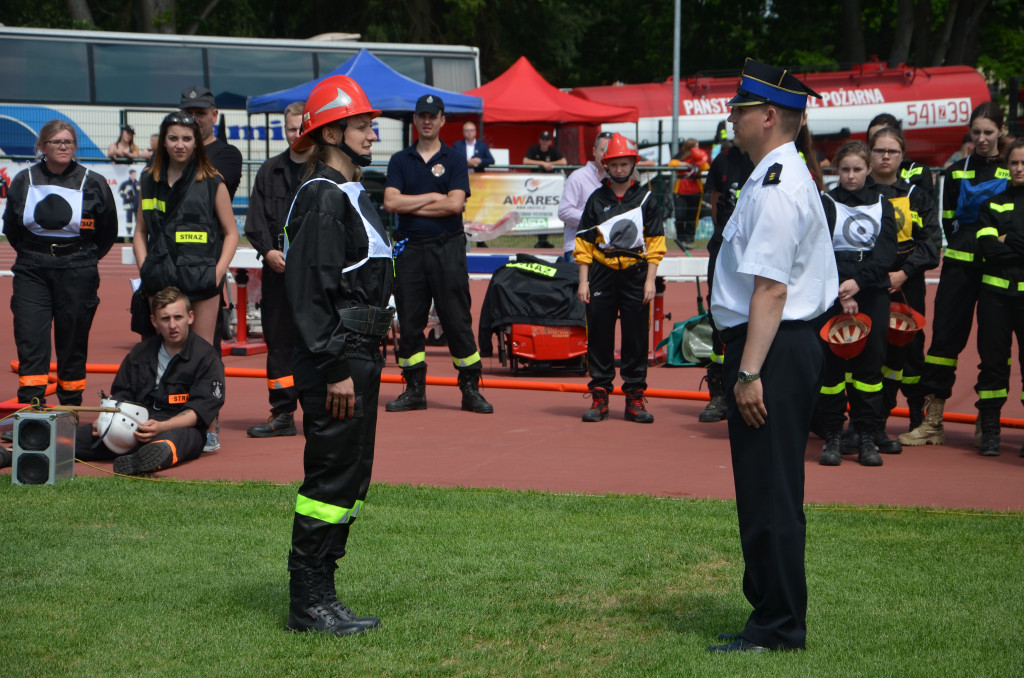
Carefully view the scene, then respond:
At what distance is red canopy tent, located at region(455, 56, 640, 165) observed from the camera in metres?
27.6

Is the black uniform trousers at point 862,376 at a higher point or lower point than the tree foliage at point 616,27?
lower

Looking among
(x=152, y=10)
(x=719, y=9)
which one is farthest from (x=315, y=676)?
(x=719, y=9)

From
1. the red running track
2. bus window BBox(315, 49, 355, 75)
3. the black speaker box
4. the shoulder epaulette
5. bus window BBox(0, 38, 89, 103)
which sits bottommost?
the red running track

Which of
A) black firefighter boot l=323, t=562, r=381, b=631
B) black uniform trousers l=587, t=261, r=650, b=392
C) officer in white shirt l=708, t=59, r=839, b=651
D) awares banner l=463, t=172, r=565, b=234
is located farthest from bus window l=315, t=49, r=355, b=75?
officer in white shirt l=708, t=59, r=839, b=651

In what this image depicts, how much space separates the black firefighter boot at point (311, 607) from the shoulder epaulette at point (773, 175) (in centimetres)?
225

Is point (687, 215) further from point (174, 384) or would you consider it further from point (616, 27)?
point (616, 27)

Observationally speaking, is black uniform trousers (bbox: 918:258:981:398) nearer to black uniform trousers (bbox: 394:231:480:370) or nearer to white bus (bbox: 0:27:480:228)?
black uniform trousers (bbox: 394:231:480:370)

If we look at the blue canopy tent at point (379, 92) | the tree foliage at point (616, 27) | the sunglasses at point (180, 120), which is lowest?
the sunglasses at point (180, 120)

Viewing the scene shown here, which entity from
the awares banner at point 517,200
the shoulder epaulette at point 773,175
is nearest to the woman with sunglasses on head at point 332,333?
the shoulder epaulette at point 773,175

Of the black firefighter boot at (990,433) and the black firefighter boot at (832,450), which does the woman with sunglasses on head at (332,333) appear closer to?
the black firefighter boot at (832,450)

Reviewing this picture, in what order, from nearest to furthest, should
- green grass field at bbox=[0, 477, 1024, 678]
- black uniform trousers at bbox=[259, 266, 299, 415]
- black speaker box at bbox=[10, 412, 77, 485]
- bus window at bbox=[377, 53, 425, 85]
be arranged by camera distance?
green grass field at bbox=[0, 477, 1024, 678]
black speaker box at bbox=[10, 412, 77, 485]
black uniform trousers at bbox=[259, 266, 299, 415]
bus window at bbox=[377, 53, 425, 85]

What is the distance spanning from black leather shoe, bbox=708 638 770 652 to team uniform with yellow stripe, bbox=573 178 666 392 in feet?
15.2

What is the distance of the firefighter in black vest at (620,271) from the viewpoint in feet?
29.5

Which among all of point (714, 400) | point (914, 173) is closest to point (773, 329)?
point (914, 173)
